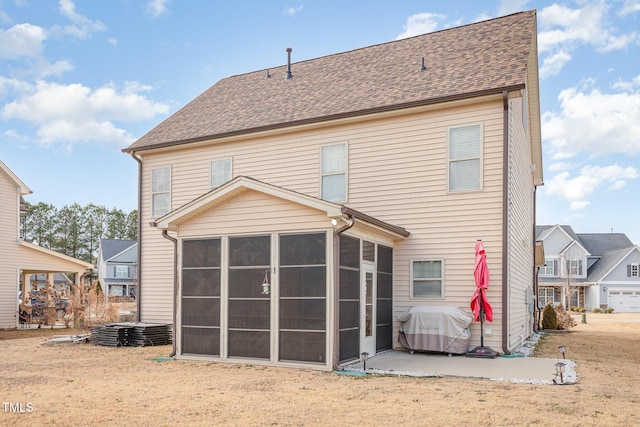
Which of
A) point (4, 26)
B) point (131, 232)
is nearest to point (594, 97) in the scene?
point (4, 26)

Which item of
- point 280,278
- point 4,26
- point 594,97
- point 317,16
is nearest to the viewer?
point 280,278

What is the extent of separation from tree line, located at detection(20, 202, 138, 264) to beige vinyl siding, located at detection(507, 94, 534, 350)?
4767 cm

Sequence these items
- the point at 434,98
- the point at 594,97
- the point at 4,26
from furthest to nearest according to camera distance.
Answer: the point at 594,97 < the point at 4,26 < the point at 434,98

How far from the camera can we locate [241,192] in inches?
416

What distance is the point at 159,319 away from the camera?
→ 1573 centimetres

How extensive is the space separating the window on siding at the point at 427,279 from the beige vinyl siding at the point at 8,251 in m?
15.3

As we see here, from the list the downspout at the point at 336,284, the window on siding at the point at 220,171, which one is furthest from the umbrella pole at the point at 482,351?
the window on siding at the point at 220,171

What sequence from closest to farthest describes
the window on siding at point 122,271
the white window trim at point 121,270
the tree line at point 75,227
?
the white window trim at point 121,270, the window on siding at point 122,271, the tree line at point 75,227

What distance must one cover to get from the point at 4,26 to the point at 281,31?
11456 millimetres

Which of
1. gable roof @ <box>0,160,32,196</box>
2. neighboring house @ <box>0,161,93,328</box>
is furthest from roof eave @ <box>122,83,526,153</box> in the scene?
neighboring house @ <box>0,161,93,328</box>

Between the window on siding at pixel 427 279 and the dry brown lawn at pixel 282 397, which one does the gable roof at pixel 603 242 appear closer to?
the window on siding at pixel 427 279

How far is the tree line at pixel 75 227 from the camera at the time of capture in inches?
2271

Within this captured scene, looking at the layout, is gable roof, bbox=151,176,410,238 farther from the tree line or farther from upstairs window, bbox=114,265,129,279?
the tree line

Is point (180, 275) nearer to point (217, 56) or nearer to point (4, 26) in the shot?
point (217, 56)
